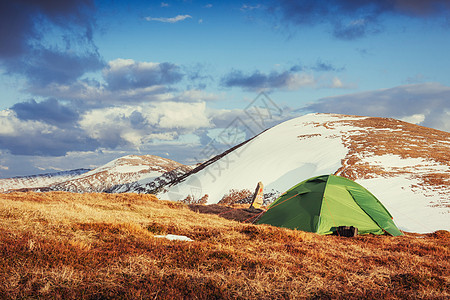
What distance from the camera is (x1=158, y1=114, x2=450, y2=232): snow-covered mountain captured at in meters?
26.7

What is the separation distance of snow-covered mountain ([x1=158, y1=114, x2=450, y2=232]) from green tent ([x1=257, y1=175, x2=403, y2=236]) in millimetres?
9347

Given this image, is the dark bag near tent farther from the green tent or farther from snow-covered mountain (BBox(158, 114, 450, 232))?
snow-covered mountain (BBox(158, 114, 450, 232))

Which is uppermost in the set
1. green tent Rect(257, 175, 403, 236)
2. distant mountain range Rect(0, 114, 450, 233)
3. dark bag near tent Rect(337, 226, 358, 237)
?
distant mountain range Rect(0, 114, 450, 233)

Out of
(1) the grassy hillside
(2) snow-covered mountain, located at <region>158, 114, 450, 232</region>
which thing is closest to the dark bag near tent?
(1) the grassy hillside

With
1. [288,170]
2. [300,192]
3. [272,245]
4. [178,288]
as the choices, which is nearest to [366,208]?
[300,192]

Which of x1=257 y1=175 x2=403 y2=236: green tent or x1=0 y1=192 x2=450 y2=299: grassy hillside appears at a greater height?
x1=257 y1=175 x2=403 y2=236: green tent

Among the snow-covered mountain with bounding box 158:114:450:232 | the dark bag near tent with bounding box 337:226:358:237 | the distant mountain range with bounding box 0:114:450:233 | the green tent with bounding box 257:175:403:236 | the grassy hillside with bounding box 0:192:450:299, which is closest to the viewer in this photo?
the grassy hillside with bounding box 0:192:450:299

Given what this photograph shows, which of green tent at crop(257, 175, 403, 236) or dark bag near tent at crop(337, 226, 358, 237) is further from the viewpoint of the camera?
green tent at crop(257, 175, 403, 236)

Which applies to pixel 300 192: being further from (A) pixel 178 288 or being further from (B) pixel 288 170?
(B) pixel 288 170

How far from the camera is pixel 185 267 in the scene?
21.6 ft

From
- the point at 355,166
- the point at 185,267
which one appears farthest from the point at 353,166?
the point at 185,267

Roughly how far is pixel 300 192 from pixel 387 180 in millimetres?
23391

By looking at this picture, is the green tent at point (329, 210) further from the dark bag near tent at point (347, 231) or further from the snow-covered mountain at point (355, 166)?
the snow-covered mountain at point (355, 166)

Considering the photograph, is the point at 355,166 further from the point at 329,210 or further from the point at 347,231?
the point at 347,231
